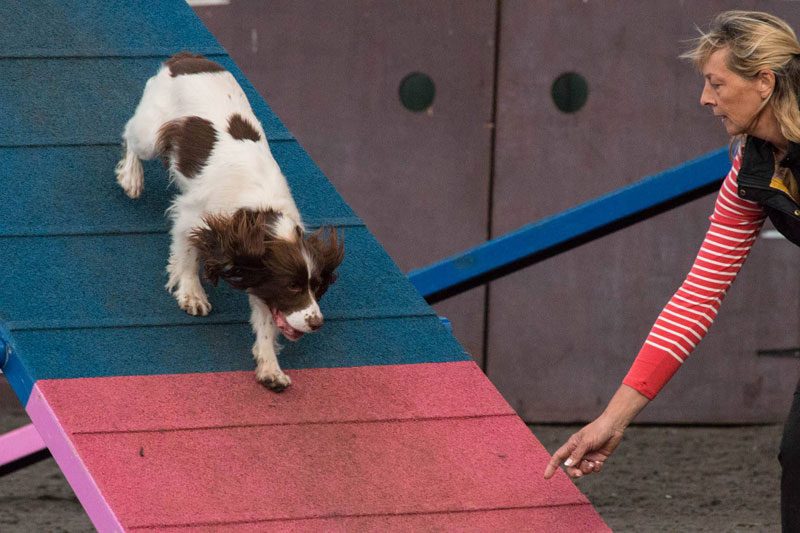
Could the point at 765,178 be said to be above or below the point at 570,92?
above

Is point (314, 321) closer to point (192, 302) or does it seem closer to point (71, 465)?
point (192, 302)

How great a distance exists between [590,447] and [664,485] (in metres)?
2.63

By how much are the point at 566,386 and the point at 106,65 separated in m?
3.08

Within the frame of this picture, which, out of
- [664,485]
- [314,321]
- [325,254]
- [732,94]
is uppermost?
[732,94]

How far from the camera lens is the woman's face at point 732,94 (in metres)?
2.52


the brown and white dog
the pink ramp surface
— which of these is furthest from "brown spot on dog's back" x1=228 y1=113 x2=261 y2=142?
the pink ramp surface

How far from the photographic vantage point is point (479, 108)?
19.3 feet

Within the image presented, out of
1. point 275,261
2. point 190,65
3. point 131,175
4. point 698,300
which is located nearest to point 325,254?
point 275,261

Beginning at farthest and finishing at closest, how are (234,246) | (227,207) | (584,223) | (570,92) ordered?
(570,92) < (584,223) < (227,207) < (234,246)

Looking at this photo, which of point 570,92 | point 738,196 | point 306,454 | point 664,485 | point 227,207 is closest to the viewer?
point 738,196

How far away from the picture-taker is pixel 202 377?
312cm

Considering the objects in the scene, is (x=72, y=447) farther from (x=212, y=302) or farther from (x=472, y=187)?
(x=472, y=187)

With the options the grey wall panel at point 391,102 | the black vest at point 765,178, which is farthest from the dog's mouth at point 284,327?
the grey wall panel at point 391,102

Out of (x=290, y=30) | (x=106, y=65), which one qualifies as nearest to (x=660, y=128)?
(x=290, y=30)
